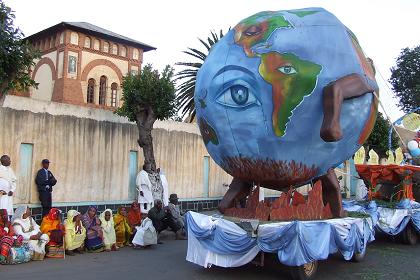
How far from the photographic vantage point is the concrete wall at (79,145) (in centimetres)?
965

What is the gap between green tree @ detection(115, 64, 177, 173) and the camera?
36.3ft

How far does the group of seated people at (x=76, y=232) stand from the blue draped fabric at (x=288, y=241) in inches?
96.9

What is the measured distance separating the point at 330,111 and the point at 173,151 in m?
8.24

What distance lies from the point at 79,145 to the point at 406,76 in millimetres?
23850

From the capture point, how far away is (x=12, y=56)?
26.7 feet

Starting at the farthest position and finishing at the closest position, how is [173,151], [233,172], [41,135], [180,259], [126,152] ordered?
[173,151], [126,152], [41,135], [180,259], [233,172]

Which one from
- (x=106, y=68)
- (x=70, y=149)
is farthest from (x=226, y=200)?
(x=106, y=68)

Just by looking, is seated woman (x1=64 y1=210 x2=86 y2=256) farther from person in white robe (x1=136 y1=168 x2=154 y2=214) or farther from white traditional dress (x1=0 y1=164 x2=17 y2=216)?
person in white robe (x1=136 y1=168 x2=154 y2=214)

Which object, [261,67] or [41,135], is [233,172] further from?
[41,135]

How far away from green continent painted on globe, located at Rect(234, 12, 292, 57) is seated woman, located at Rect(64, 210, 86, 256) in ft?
14.5

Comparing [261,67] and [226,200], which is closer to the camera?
[261,67]

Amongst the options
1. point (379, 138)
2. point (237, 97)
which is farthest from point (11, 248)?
point (379, 138)

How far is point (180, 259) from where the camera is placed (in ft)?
26.1

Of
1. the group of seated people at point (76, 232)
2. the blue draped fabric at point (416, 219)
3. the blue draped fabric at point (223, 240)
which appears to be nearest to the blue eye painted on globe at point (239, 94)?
the blue draped fabric at point (223, 240)
